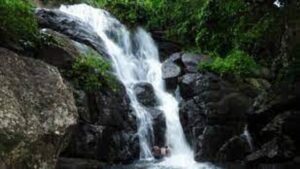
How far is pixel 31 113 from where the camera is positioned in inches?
310

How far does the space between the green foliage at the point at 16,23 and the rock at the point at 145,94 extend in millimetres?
4391

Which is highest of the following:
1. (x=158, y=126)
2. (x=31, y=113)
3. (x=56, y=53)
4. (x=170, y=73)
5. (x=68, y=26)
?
(x=68, y=26)

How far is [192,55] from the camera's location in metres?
18.7

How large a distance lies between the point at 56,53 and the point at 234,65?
23.3 ft

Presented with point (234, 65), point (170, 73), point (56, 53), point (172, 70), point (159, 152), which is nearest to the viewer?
point (56, 53)

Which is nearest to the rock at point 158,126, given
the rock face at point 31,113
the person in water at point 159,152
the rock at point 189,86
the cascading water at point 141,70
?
the cascading water at point 141,70

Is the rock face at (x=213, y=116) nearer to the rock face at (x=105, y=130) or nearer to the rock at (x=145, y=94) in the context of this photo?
the rock at (x=145, y=94)

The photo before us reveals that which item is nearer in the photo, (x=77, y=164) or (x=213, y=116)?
(x=77, y=164)

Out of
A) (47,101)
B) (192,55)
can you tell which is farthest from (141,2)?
(47,101)

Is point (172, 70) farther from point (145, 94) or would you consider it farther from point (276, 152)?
point (276, 152)

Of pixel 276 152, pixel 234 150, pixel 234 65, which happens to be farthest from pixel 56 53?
pixel 234 65

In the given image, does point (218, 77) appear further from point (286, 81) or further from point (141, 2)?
point (141, 2)

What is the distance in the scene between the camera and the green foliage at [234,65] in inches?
674

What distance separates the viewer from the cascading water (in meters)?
14.5
